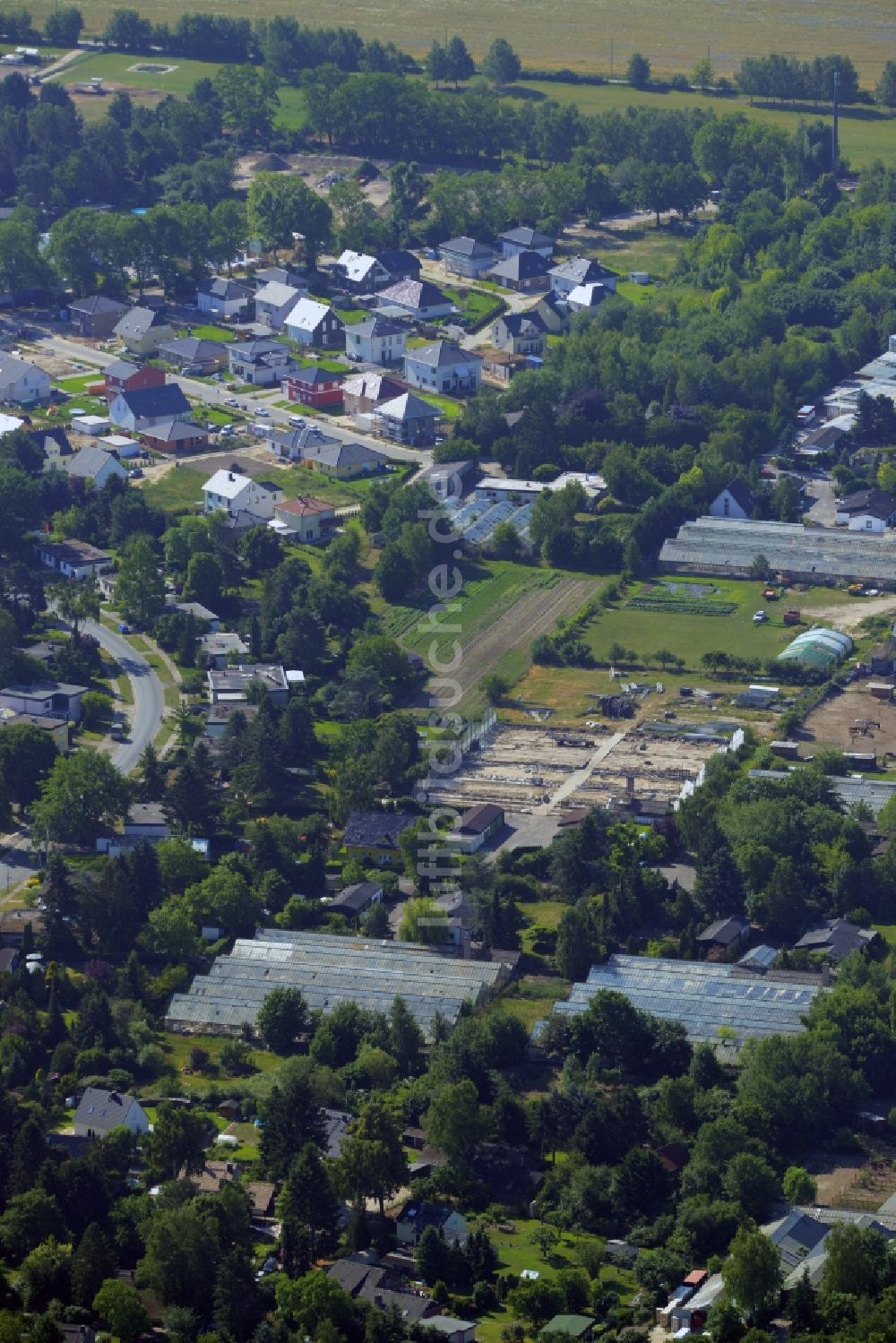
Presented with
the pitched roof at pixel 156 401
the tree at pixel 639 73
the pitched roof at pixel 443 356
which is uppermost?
the tree at pixel 639 73

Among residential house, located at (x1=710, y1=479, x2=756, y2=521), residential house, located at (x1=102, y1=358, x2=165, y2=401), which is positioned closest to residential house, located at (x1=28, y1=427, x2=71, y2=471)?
residential house, located at (x1=102, y1=358, x2=165, y2=401)

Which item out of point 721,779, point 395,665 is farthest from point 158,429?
point 721,779

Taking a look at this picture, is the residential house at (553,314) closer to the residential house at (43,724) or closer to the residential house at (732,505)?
the residential house at (732,505)

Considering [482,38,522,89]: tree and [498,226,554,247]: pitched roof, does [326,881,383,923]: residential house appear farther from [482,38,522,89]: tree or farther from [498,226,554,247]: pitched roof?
[482,38,522,89]: tree

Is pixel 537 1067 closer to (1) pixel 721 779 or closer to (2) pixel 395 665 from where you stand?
(1) pixel 721 779

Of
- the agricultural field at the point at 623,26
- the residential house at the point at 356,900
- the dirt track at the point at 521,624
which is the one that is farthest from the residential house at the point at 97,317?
the agricultural field at the point at 623,26

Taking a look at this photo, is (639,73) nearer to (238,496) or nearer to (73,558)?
(238,496)
